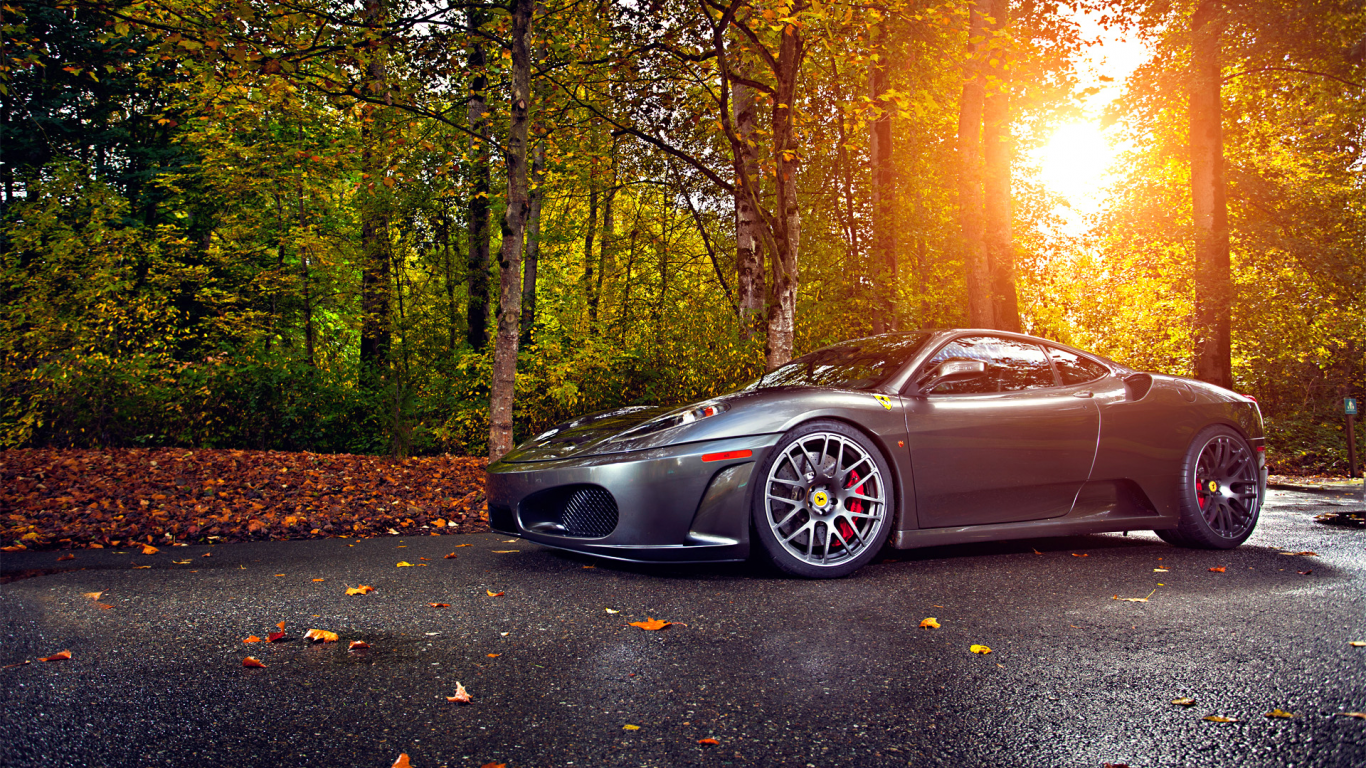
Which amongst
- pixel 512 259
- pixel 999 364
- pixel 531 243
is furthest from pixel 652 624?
pixel 531 243

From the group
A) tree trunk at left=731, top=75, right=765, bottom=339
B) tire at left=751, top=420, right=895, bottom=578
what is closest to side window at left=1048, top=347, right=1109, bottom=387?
tire at left=751, top=420, right=895, bottom=578

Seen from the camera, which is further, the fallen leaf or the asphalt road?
the fallen leaf

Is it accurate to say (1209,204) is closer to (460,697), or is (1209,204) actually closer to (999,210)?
(999,210)

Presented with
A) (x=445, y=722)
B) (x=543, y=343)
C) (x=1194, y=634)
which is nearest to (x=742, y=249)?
(x=543, y=343)

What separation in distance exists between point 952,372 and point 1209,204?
1411 centimetres

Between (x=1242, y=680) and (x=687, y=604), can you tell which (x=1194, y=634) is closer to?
A: (x=1242, y=680)

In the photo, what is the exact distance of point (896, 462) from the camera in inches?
160

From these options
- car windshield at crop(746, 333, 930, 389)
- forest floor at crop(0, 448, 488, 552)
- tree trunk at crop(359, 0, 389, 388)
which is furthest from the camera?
tree trunk at crop(359, 0, 389, 388)

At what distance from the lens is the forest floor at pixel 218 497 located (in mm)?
5578

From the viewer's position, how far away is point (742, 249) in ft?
41.6

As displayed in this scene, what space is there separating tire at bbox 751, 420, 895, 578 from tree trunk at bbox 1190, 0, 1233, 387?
525 inches

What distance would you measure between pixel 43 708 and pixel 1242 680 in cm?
358

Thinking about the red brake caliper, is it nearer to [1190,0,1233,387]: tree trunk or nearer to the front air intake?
the front air intake

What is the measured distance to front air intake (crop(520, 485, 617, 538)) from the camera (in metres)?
3.78
